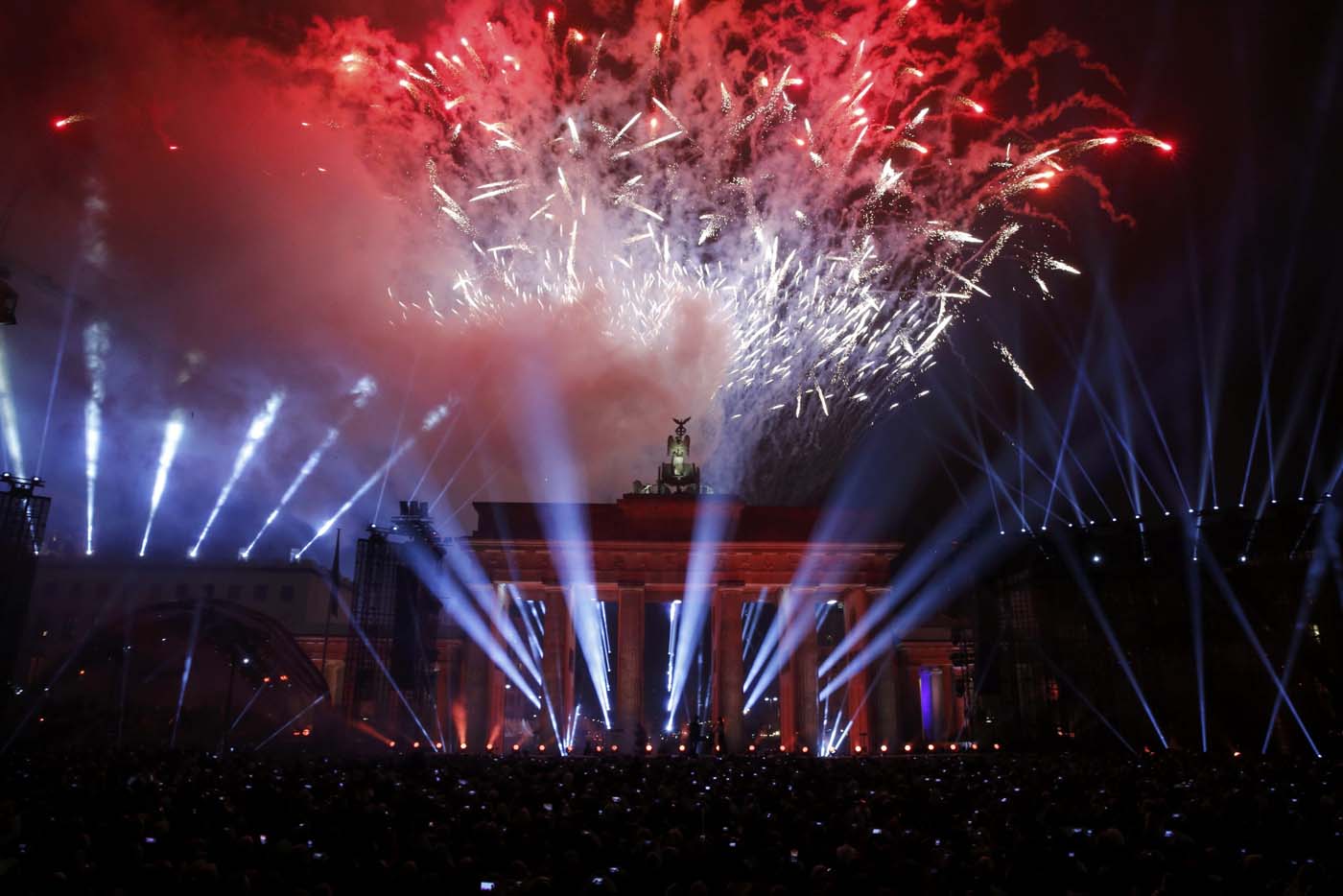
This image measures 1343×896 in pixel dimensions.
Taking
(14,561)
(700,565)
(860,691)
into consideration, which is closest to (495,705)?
(700,565)

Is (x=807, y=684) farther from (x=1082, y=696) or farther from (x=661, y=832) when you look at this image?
(x=661, y=832)

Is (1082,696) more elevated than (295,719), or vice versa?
(1082,696)

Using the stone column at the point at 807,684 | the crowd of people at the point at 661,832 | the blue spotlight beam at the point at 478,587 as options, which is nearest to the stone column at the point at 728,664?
the stone column at the point at 807,684

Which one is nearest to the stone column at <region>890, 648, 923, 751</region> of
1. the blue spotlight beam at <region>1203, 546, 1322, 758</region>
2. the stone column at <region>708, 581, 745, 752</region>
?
the stone column at <region>708, 581, 745, 752</region>

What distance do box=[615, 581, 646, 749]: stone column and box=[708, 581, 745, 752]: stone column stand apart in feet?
12.6

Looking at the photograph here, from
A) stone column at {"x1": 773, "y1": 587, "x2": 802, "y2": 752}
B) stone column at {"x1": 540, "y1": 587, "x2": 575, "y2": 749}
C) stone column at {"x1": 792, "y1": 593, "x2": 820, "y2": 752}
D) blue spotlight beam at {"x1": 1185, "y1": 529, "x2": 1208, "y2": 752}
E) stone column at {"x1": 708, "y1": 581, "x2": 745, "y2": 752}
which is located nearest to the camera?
blue spotlight beam at {"x1": 1185, "y1": 529, "x2": 1208, "y2": 752}

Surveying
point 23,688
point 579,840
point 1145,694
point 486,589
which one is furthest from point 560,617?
point 579,840

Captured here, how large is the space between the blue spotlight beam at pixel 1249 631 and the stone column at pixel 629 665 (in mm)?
25453

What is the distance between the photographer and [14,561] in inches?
1175

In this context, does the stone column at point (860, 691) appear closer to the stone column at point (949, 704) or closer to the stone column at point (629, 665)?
the stone column at point (629, 665)

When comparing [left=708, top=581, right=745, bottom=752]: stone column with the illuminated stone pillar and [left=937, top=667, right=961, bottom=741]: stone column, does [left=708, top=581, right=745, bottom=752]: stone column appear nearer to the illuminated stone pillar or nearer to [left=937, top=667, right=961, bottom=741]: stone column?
the illuminated stone pillar

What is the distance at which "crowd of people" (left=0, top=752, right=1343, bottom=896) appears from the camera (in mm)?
8297

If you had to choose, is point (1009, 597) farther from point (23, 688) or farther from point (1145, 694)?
point (23, 688)

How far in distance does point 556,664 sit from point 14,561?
75.5 feet
